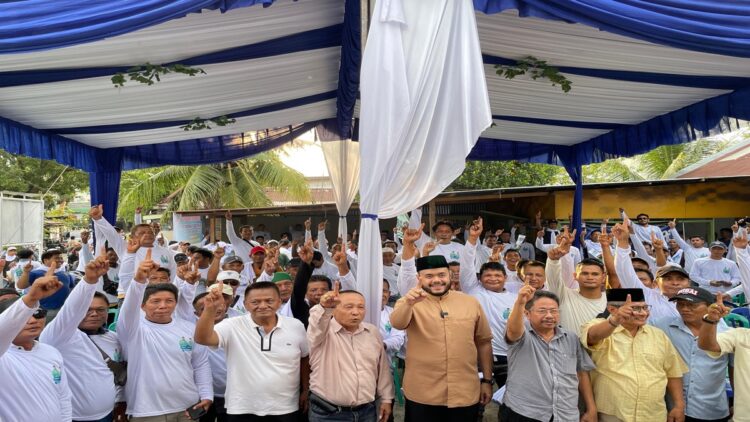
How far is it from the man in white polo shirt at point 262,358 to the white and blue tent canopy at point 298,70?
1.59 meters

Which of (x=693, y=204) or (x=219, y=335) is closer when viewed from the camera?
(x=219, y=335)

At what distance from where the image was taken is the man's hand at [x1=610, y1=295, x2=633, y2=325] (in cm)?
254

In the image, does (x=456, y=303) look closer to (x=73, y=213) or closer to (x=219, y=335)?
(x=219, y=335)

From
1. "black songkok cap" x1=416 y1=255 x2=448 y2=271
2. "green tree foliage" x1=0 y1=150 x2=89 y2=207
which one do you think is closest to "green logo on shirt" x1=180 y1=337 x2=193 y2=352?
"black songkok cap" x1=416 y1=255 x2=448 y2=271

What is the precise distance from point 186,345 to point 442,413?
1538 mm

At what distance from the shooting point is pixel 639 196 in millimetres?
10188

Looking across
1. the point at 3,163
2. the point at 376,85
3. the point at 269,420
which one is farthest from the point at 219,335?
the point at 3,163

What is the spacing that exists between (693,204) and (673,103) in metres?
5.64

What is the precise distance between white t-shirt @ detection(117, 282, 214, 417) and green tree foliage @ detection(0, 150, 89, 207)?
48.3ft

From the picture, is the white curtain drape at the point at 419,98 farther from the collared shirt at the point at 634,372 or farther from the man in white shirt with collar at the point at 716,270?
the man in white shirt with collar at the point at 716,270

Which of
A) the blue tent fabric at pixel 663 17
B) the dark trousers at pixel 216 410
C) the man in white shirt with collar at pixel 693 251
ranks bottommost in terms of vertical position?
the dark trousers at pixel 216 410

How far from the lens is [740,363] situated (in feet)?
9.02

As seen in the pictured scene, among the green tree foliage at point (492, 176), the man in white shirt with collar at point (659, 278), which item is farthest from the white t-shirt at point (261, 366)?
the green tree foliage at point (492, 176)

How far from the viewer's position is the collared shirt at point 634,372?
266cm
